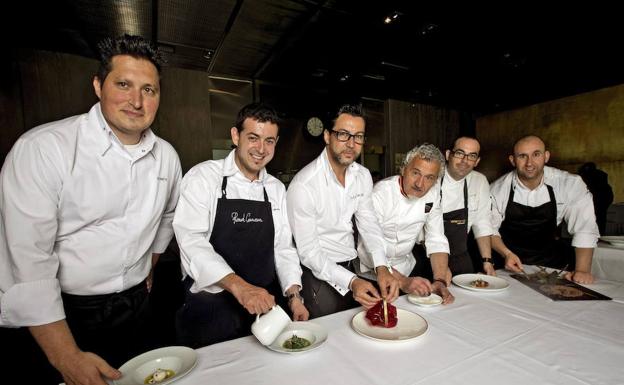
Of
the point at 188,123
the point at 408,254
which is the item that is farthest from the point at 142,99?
the point at 188,123

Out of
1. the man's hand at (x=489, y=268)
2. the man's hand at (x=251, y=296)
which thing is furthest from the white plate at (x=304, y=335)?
the man's hand at (x=489, y=268)

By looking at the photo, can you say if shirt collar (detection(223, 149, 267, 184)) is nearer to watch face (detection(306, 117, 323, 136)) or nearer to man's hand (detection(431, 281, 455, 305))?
man's hand (detection(431, 281, 455, 305))

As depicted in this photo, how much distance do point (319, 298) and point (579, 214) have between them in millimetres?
2158

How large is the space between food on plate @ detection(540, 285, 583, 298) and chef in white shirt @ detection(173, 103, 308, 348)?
1270 millimetres

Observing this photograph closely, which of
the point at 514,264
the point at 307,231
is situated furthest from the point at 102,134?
the point at 514,264

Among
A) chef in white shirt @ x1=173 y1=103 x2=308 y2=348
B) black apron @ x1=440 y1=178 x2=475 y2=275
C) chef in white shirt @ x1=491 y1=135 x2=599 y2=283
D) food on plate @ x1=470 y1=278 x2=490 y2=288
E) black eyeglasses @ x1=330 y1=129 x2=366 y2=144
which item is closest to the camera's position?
chef in white shirt @ x1=173 y1=103 x2=308 y2=348

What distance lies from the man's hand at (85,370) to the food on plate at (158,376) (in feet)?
0.28

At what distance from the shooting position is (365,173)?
2184 millimetres

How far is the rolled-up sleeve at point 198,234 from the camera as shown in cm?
135

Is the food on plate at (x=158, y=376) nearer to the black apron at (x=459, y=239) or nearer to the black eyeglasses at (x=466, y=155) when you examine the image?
the black apron at (x=459, y=239)

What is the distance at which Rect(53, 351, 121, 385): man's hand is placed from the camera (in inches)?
35.0

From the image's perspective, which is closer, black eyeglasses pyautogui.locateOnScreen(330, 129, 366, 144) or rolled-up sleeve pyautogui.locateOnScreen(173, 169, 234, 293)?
rolled-up sleeve pyautogui.locateOnScreen(173, 169, 234, 293)

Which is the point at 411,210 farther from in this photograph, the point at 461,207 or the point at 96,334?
the point at 96,334

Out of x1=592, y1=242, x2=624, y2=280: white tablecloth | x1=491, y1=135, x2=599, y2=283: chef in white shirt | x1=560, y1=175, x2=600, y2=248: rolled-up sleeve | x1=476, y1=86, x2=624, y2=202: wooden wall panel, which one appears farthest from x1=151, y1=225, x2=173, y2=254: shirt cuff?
x1=476, y1=86, x2=624, y2=202: wooden wall panel
